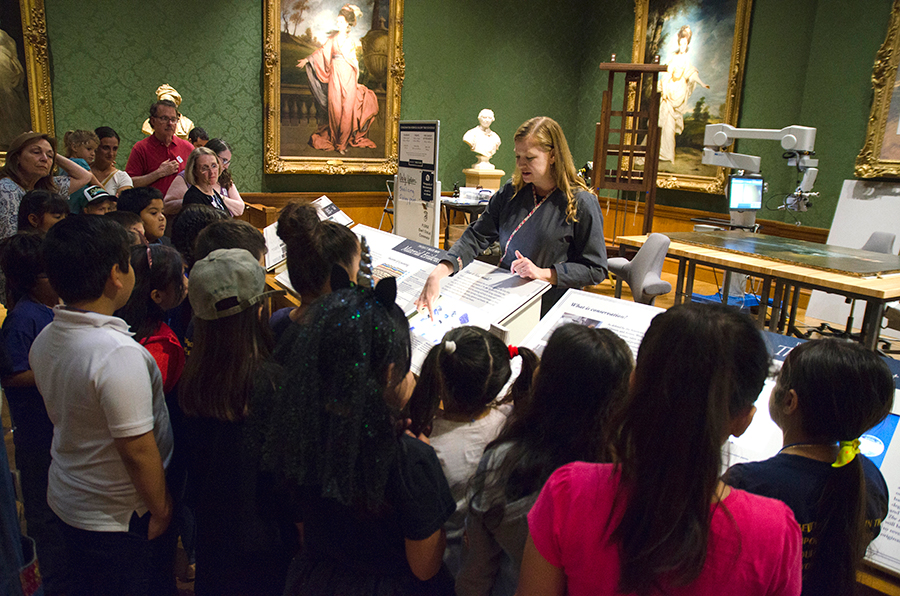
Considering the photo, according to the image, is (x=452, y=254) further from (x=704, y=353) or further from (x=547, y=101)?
(x=547, y=101)

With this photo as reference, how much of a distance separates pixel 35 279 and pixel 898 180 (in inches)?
272

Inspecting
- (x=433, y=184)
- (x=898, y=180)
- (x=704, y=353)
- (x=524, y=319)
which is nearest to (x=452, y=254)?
(x=524, y=319)

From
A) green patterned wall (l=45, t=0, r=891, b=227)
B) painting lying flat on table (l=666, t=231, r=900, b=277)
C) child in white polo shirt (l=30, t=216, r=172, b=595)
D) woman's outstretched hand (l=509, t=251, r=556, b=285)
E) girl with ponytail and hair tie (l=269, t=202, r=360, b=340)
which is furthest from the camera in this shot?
green patterned wall (l=45, t=0, r=891, b=227)

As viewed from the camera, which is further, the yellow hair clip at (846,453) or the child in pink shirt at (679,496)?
the yellow hair clip at (846,453)

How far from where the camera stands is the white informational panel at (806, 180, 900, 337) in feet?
18.8

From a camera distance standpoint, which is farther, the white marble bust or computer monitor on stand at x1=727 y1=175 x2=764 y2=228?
the white marble bust

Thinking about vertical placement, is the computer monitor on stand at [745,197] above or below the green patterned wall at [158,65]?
below

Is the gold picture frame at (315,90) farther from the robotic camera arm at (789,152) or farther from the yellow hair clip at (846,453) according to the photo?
the yellow hair clip at (846,453)

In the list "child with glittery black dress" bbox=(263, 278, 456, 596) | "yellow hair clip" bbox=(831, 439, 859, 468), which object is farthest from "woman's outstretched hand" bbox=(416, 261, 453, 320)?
"yellow hair clip" bbox=(831, 439, 859, 468)

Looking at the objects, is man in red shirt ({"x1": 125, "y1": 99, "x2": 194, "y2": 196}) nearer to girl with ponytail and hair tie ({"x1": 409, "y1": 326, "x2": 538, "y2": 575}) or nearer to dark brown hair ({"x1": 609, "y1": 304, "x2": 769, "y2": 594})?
girl with ponytail and hair tie ({"x1": 409, "y1": 326, "x2": 538, "y2": 575})

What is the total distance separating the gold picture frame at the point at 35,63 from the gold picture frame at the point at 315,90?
88.0 inches

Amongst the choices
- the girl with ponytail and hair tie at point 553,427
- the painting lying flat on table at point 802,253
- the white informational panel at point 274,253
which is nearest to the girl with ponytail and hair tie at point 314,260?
the girl with ponytail and hair tie at point 553,427

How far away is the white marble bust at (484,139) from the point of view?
330 inches

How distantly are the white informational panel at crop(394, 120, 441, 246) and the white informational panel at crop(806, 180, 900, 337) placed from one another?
4.51m
